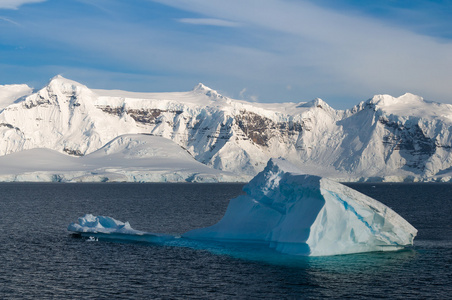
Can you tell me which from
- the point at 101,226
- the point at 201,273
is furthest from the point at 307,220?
the point at 101,226

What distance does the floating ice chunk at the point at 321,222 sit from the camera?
47281 millimetres

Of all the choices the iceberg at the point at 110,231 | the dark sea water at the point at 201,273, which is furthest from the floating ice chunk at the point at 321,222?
the iceberg at the point at 110,231

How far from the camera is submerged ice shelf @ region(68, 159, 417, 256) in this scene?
4744cm

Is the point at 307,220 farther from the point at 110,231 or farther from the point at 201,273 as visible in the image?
the point at 110,231

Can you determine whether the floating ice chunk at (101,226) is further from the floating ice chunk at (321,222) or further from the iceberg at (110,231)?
the floating ice chunk at (321,222)

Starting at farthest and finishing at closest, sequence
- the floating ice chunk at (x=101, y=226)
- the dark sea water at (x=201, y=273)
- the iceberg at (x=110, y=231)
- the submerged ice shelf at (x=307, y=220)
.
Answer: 1. the floating ice chunk at (x=101, y=226)
2. the iceberg at (x=110, y=231)
3. the submerged ice shelf at (x=307, y=220)
4. the dark sea water at (x=201, y=273)

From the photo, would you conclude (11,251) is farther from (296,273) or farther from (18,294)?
(296,273)

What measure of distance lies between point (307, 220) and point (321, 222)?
125cm

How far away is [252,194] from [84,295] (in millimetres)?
24539

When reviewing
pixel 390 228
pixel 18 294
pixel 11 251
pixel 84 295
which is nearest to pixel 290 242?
pixel 390 228

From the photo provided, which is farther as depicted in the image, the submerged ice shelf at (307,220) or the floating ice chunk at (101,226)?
the floating ice chunk at (101,226)

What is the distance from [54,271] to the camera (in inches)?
1698

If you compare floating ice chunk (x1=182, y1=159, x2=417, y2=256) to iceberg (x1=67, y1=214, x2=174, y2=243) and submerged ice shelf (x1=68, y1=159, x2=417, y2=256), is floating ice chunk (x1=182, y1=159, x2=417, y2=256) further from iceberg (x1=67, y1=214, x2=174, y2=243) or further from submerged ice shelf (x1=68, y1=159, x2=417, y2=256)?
iceberg (x1=67, y1=214, x2=174, y2=243)

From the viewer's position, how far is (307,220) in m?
46.9
